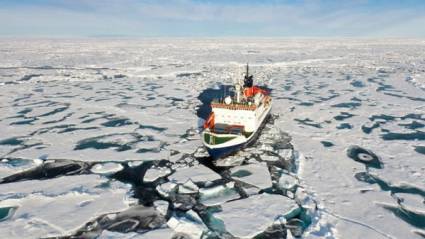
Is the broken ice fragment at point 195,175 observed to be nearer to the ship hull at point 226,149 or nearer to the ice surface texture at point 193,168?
the ice surface texture at point 193,168

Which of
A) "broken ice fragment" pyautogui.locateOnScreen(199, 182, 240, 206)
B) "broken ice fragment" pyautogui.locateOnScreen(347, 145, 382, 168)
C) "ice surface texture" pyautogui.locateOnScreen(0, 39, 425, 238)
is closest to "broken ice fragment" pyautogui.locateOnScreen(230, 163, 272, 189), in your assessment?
"ice surface texture" pyautogui.locateOnScreen(0, 39, 425, 238)

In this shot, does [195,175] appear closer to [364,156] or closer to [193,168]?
[193,168]

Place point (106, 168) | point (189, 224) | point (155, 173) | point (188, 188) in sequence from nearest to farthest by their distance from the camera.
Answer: point (189, 224)
point (188, 188)
point (155, 173)
point (106, 168)

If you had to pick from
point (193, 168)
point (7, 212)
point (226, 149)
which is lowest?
point (7, 212)

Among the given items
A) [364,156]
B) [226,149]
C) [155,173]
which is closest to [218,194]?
[155,173]

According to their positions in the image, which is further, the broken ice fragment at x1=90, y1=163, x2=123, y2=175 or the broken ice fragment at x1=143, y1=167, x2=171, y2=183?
the broken ice fragment at x1=90, y1=163, x2=123, y2=175

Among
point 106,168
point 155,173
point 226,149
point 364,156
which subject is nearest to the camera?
point 155,173

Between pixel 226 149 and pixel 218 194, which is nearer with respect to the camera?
pixel 218 194

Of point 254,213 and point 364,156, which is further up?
point 364,156

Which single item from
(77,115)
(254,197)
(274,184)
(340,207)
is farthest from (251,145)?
(77,115)

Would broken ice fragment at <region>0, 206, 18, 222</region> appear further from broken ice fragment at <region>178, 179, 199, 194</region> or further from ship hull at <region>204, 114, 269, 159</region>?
ship hull at <region>204, 114, 269, 159</region>

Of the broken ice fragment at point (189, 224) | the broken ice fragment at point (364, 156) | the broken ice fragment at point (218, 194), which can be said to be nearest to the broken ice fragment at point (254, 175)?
the broken ice fragment at point (218, 194)
